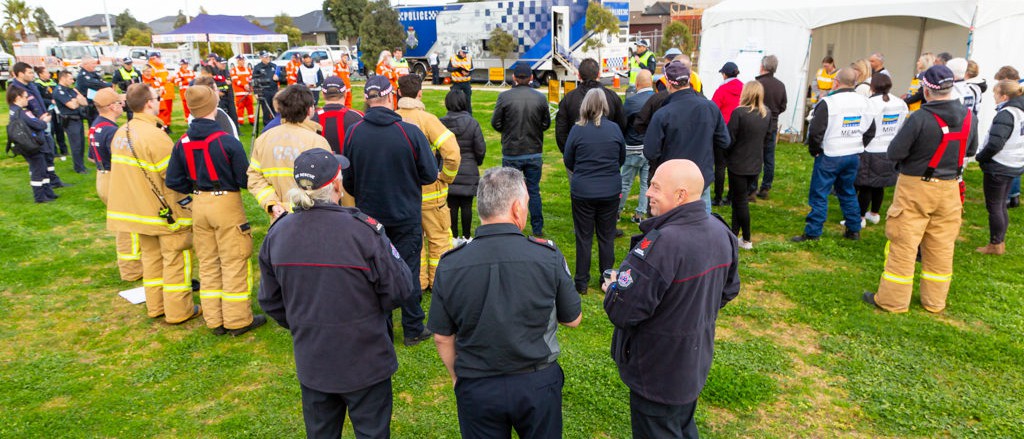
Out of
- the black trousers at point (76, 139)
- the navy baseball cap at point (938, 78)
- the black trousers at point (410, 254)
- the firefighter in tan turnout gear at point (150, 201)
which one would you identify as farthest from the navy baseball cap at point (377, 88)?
the black trousers at point (76, 139)

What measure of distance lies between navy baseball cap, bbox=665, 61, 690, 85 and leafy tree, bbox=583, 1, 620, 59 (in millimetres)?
15939

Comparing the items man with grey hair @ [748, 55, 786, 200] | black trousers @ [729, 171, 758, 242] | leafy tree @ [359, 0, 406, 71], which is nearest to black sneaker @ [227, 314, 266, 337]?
black trousers @ [729, 171, 758, 242]

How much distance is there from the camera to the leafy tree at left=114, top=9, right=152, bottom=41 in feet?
228

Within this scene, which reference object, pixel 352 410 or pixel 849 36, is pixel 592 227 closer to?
pixel 352 410

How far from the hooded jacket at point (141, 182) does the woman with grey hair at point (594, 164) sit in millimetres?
3214

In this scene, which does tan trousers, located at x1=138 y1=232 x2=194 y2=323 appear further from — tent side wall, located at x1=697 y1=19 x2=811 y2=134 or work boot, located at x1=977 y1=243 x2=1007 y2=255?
tent side wall, located at x1=697 y1=19 x2=811 y2=134

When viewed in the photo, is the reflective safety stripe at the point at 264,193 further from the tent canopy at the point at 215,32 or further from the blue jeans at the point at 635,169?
the tent canopy at the point at 215,32

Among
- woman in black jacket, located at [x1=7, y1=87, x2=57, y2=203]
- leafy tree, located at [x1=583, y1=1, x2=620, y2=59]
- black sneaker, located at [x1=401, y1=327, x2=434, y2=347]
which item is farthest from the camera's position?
leafy tree, located at [x1=583, y1=1, x2=620, y2=59]

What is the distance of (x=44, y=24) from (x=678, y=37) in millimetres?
70788

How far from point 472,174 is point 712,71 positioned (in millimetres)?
8601

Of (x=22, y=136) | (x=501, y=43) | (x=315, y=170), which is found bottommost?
(x=22, y=136)

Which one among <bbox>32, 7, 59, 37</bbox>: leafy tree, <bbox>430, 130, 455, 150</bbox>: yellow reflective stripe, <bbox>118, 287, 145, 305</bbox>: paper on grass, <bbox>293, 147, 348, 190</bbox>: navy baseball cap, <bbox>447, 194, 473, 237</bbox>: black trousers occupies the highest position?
<bbox>32, 7, 59, 37</bbox>: leafy tree

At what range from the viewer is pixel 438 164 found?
500 cm

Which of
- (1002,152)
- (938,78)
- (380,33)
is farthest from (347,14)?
(938,78)
